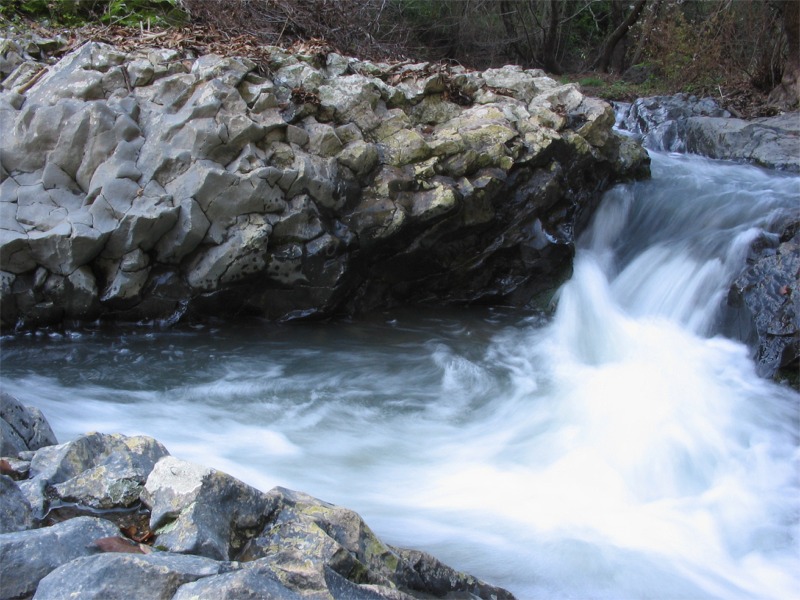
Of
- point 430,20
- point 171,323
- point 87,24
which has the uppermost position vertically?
point 430,20

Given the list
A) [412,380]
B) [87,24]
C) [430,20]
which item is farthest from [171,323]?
[430,20]

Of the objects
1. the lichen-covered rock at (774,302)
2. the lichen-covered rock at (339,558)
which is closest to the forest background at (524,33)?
the lichen-covered rock at (774,302)

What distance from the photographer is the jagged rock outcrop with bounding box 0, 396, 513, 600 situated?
6.52ft

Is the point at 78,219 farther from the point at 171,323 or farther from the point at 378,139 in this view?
the point at 378,139

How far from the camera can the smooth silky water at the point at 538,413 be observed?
12.8 feet

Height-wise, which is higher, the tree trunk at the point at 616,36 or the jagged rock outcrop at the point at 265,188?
the tree trunk at the point at 616,36

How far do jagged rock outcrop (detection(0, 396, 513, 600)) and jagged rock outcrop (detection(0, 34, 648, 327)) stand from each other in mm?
3312

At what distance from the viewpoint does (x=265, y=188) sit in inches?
243

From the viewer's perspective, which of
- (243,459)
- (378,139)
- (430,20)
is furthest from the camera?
(430,20)

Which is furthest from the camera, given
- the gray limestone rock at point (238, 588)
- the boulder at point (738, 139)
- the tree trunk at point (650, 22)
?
the tree trunk at point (650, 22)

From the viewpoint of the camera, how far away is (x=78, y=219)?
19.4ft

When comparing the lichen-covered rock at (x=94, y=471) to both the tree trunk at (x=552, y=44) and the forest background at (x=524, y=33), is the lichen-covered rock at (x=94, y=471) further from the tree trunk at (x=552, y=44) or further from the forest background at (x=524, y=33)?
the tree trunk at (x=552, y=44)

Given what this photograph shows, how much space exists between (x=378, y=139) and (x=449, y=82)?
1262 millimetres

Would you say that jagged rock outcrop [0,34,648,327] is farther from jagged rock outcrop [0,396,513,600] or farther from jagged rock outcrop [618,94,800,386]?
jagged rock outcrop [0,396,513,600]
